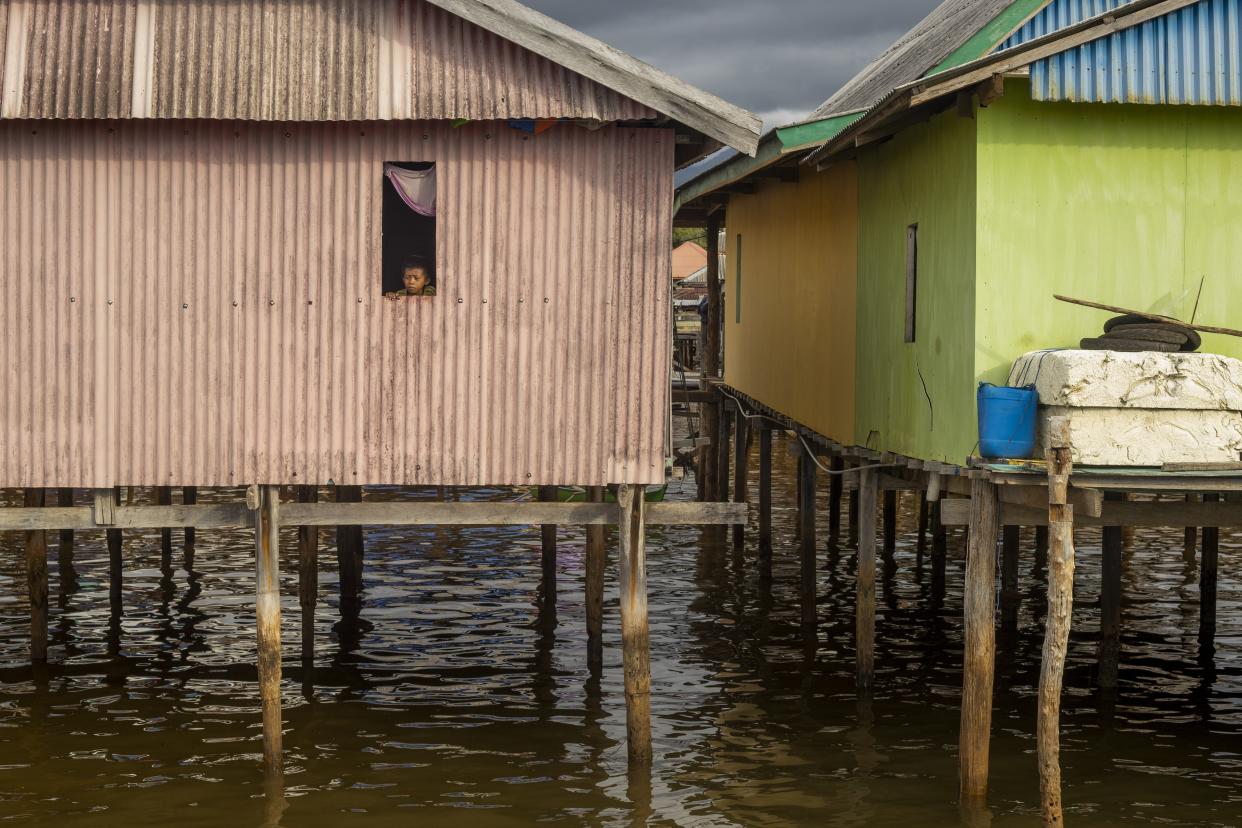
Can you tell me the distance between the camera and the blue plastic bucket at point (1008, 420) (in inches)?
424

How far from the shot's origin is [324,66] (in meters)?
11.6

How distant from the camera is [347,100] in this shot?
37.9 feet

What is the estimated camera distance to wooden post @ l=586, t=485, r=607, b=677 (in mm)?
15328

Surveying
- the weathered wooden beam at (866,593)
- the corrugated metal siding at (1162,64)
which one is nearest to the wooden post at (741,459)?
the weathered wooden beam at (866,593)

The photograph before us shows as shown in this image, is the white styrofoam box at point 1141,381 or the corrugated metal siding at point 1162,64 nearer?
the white styrofoam box at point 1141,381

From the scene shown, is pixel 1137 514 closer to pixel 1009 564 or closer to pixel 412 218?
pixel 412 218

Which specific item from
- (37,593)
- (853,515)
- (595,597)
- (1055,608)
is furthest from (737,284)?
(1055,608)

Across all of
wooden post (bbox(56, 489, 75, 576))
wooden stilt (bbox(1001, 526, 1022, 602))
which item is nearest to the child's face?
wooden stilt (bbox(1001, 526, 1022, 602))

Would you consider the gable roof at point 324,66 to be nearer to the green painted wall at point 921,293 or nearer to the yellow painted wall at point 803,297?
the green painted wall at point 921,293

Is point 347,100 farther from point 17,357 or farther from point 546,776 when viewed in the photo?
point 546,776

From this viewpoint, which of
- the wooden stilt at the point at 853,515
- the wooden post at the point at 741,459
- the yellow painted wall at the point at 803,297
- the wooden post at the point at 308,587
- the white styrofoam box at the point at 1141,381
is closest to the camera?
the white styrofoam box at the point at 1141,381

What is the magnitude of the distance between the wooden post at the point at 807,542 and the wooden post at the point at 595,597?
Answer: 2.94m

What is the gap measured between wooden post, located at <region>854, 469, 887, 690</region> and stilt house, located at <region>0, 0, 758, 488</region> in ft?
11.5

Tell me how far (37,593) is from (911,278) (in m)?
8.95
